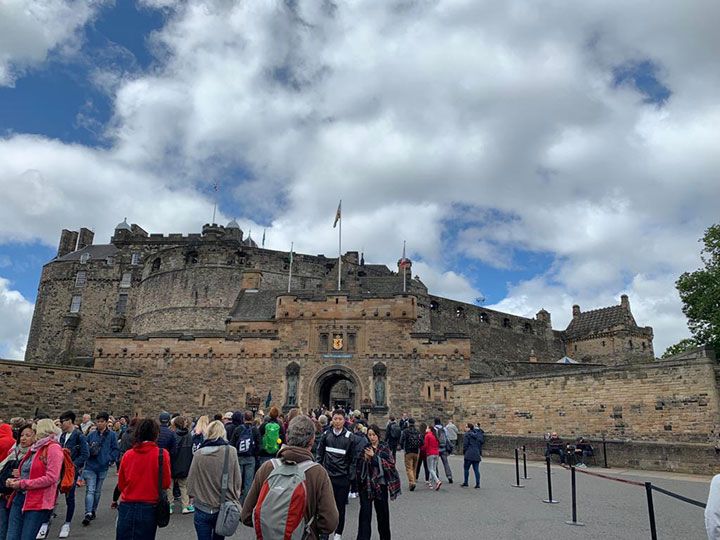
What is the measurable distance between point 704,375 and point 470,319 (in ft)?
101

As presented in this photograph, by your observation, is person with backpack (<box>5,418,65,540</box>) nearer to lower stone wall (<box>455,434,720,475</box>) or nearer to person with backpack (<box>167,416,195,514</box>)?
person with backpack (<box>167,416,195,514</box>)

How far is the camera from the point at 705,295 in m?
28.4

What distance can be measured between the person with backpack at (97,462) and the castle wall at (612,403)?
16023 millimetres

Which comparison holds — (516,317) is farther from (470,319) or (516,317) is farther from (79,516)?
(79,516)

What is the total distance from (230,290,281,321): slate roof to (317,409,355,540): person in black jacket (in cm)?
2485

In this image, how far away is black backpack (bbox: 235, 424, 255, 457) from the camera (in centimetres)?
783

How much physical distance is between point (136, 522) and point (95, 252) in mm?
56332

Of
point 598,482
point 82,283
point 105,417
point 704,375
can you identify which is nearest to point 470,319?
point 704,375

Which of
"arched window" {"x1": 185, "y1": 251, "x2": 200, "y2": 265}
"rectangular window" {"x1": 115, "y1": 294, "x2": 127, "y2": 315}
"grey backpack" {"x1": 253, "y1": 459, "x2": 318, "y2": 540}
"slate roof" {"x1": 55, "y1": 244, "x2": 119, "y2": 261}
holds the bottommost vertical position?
"grey backpack" {"x1": 253, "y1": 459, "x2": 318, "y2": 540}

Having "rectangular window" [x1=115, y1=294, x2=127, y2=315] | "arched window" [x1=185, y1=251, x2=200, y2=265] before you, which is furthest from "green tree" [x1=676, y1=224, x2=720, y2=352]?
"rectangular window" [x1=115, y1=294, x2=127, y2=315]

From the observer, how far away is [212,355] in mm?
25578

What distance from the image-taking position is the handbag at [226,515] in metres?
4.58

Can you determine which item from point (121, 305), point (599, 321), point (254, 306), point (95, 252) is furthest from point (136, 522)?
point (95, 252)

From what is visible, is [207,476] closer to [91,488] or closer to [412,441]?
[91,488]
